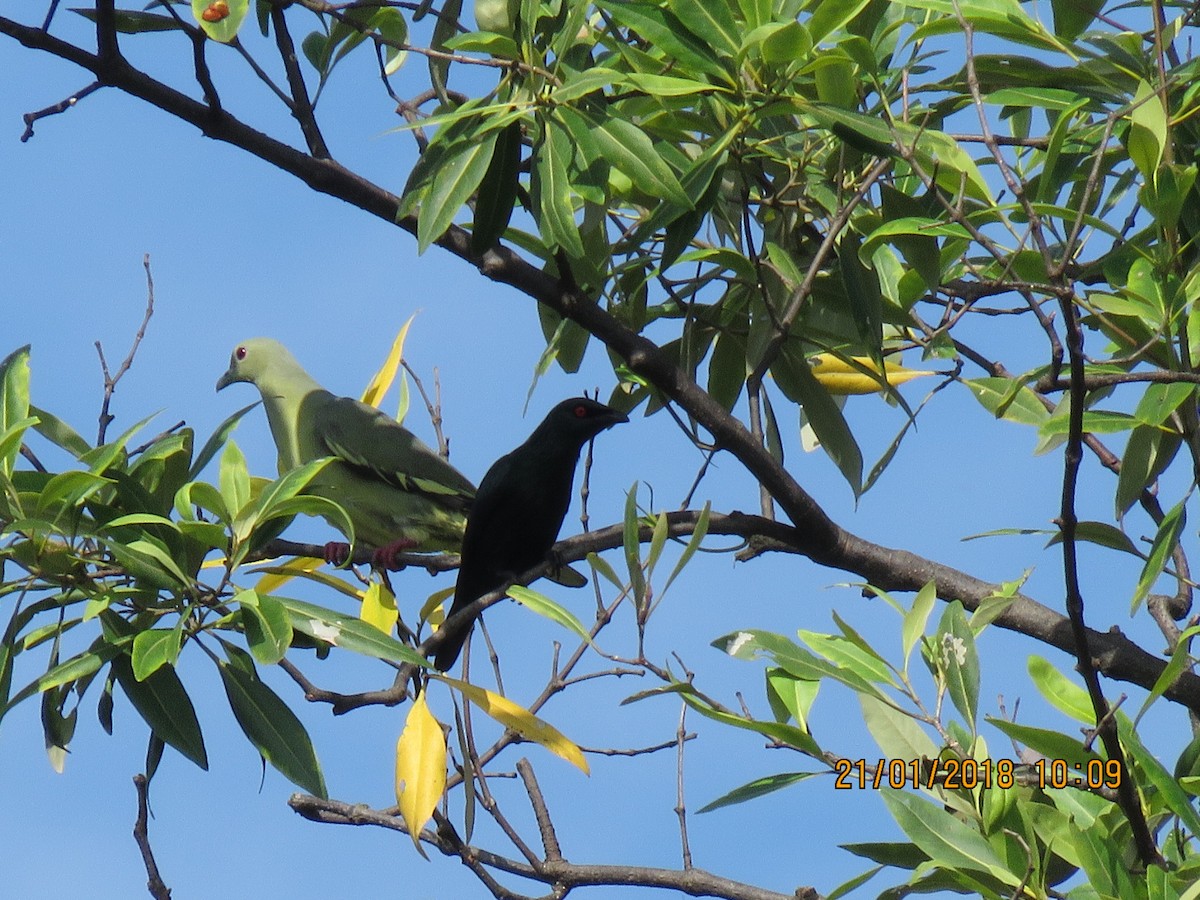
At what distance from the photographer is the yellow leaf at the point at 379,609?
10.7 ft

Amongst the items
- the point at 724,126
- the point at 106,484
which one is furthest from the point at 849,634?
the point at 106,484

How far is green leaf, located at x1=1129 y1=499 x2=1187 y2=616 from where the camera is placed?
2.95 m

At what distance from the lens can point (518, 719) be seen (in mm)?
Answer: 2988

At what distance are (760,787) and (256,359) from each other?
18.0 ft

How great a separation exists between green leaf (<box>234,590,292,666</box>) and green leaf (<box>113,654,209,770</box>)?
43 cm

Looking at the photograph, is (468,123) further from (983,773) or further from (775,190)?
(983,773)

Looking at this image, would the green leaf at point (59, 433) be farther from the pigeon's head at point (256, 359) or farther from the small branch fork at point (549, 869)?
the pigeon's head at point (256, 359)

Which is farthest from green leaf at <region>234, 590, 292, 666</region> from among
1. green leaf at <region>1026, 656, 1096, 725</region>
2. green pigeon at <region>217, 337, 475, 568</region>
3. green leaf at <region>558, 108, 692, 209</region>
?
green pigeon at <region>217, 337, 475, 568</region>

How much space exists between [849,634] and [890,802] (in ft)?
1.14

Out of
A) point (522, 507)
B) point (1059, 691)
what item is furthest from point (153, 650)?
point (522, 507)

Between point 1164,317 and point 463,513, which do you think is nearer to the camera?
point 1164,317

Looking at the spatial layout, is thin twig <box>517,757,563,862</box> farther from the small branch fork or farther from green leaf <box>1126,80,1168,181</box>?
green leaf <box>1126,80,1168,181</box>

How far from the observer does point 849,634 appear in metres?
2.59

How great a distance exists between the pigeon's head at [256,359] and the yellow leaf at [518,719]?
4813 millimetres
